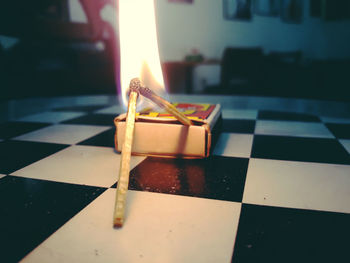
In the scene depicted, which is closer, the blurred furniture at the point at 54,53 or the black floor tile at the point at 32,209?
the black floor tile at the point at 32,209

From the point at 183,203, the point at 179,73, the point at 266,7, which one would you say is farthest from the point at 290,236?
the point at 266,7

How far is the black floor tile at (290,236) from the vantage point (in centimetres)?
43

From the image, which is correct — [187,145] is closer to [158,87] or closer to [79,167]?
[158,87]

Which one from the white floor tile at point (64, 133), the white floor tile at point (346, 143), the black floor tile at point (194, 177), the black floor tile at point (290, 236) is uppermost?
the white floor tile at point (64, 133)

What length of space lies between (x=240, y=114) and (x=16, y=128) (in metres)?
1.06

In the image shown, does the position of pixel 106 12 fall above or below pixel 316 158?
above

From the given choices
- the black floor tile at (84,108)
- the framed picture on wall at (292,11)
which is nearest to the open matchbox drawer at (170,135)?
the black floor tile at (84,108)

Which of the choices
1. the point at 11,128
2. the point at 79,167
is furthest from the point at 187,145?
the point at 11,128

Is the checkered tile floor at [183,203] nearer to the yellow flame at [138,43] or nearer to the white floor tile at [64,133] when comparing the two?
the white floor tile at [64,133]

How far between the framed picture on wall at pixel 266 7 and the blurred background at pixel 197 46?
0.04 ft

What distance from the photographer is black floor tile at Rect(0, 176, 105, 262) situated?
466 mm

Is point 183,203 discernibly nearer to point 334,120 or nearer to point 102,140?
point 102,140

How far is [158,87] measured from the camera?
771 millimetres

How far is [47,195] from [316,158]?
722mm
